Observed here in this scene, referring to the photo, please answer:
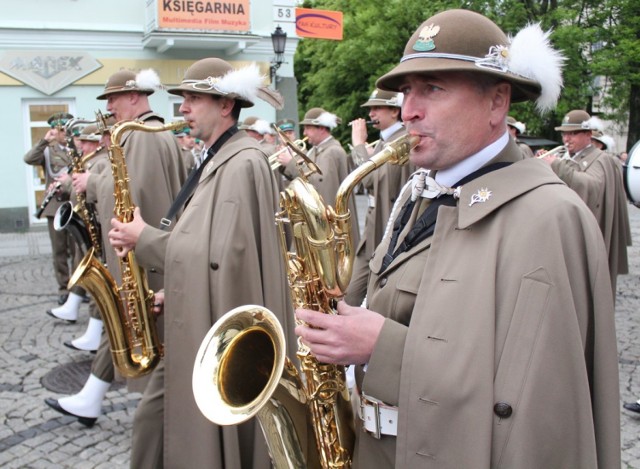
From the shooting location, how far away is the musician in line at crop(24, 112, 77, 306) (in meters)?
8.30

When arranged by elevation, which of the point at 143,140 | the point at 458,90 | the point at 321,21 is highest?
the point at 321,21

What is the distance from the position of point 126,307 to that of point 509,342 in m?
3.01

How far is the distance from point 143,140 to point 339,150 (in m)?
5.10

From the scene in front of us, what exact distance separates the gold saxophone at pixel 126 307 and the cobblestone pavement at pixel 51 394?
0.78 meters

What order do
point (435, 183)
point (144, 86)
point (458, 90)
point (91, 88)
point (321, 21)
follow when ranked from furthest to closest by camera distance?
point (321, 21) → point (91, 88) → point (144, 86) → point (435, 183) → point (458, 90)

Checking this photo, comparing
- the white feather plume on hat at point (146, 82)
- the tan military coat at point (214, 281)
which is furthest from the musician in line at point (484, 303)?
the white feather plume on hat at point (146, 82)

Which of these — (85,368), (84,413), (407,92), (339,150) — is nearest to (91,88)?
(339,150)

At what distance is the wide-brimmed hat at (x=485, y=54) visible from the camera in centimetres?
193

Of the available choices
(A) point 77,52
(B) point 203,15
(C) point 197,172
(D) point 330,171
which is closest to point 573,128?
(D) point 330,171

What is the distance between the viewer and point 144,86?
517 centimetres

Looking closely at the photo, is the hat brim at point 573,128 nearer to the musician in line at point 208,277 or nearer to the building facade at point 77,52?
the musician in line at point 208,277

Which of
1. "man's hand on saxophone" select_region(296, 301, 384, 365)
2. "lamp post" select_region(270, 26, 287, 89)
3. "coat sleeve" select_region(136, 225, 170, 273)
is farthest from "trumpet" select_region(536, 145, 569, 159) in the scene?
"lamp post" select_region(270, 26, 287, 89)

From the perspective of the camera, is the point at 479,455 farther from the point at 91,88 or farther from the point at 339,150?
the point at 91,88

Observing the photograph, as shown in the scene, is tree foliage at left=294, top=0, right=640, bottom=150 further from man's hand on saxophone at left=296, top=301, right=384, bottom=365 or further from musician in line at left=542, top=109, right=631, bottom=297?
man's hand on saxophone at left=296, top=301, right=384, bottom=365
